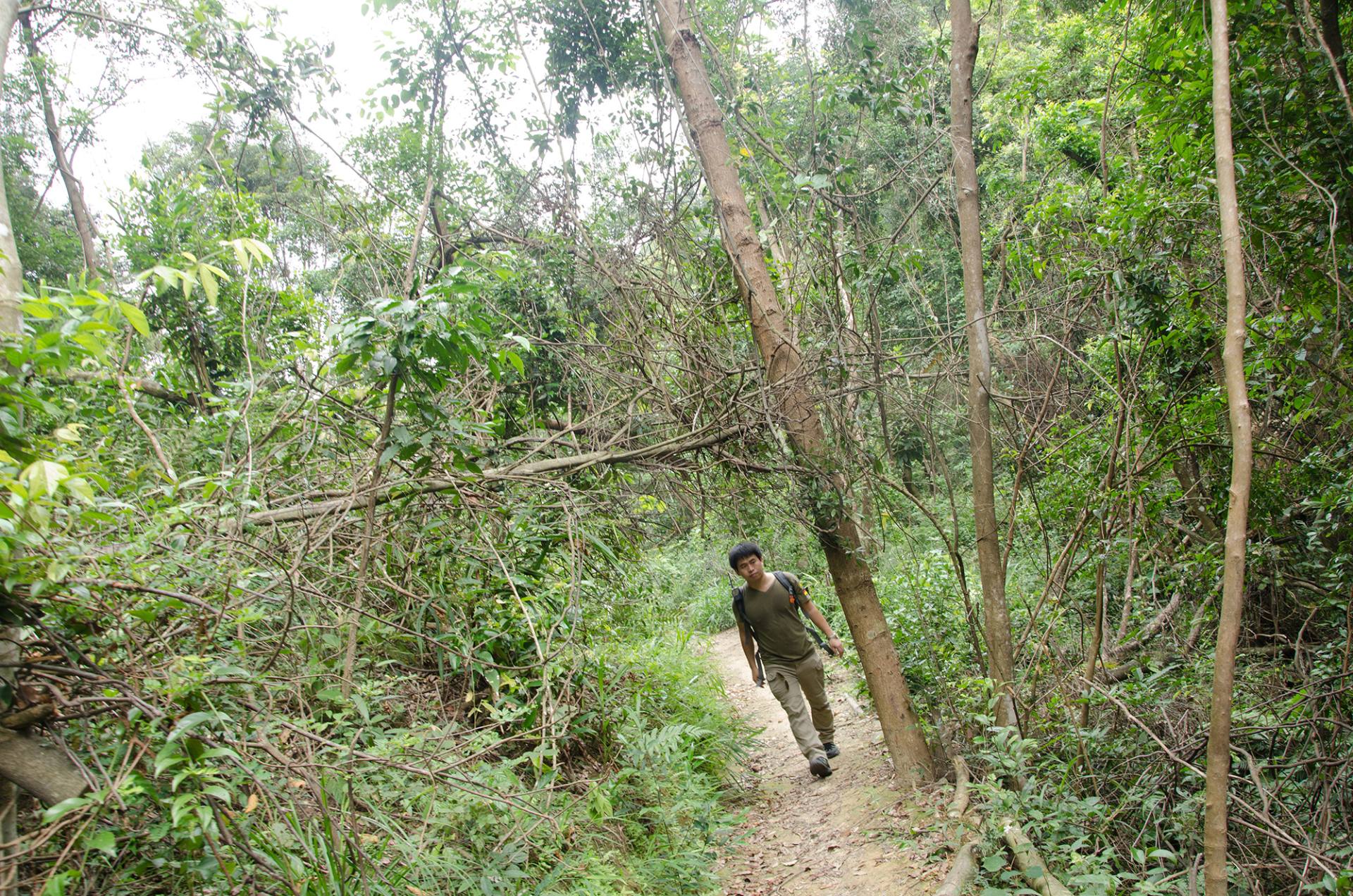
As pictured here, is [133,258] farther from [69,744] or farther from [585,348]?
[69,744]

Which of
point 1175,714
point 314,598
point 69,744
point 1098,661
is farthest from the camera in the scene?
point 1098,661

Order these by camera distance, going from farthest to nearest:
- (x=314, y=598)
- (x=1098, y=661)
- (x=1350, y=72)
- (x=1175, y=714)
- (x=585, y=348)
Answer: (x=585, y=348), (x=1098, y=661), (x=1175, y=714), (x=314, y=598), (x=1350, y=72)

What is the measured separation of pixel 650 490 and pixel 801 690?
2116mm

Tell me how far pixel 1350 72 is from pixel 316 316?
22.6ft

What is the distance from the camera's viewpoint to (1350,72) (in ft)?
11.7

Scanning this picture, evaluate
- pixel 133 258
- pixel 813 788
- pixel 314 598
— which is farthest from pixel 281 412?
pixel 133 258

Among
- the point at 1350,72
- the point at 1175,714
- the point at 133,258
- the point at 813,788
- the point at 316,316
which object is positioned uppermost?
the point at 133,258

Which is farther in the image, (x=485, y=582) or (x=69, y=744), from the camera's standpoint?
(x=485, y=582)

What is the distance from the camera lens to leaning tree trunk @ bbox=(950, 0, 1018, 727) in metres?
5.29

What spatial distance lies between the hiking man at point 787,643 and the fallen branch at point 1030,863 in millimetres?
2320

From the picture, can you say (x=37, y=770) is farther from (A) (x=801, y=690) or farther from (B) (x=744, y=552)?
(A) (x=801, y=690)

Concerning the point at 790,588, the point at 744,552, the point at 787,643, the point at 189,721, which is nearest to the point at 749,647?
the point at 787,643

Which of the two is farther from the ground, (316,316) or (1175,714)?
(316,316)

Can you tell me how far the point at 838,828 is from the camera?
221 inches
